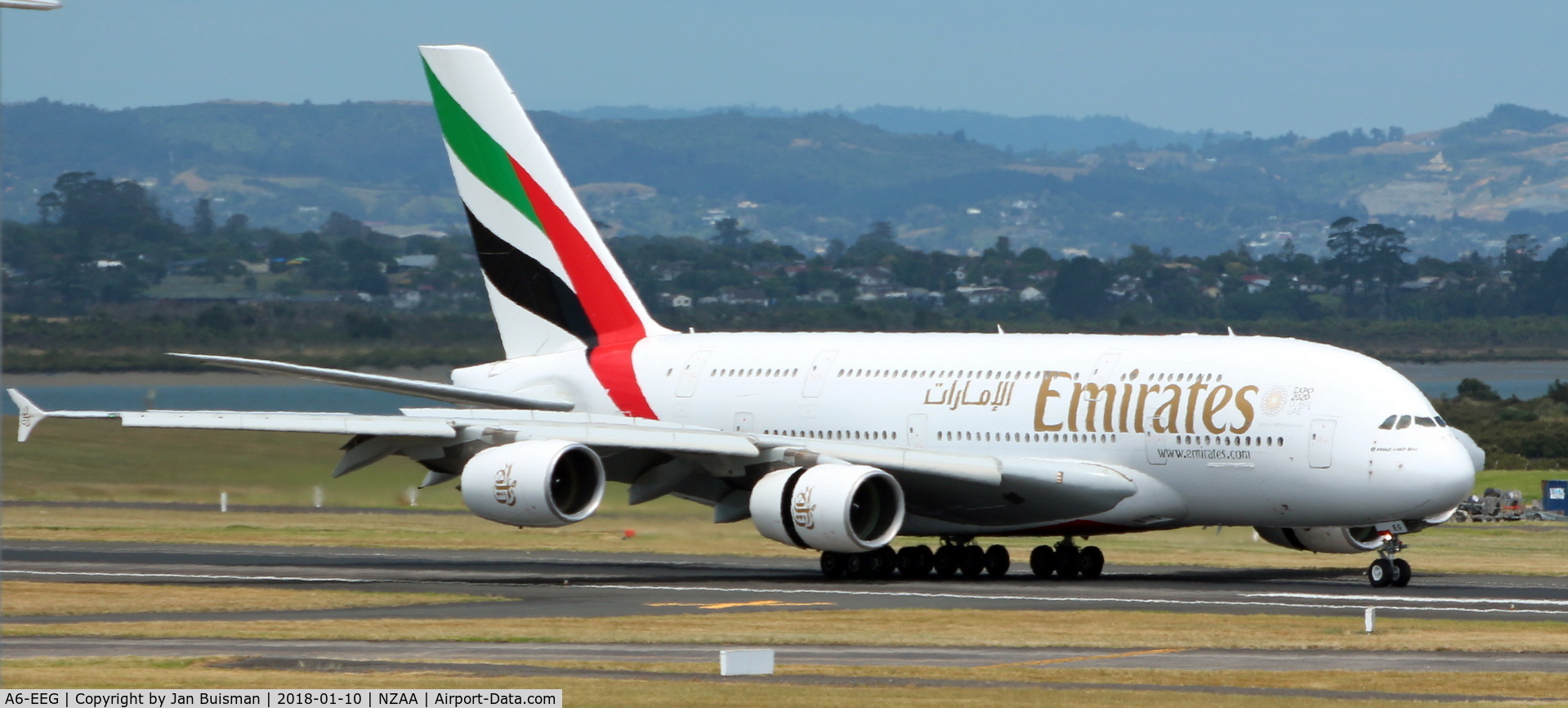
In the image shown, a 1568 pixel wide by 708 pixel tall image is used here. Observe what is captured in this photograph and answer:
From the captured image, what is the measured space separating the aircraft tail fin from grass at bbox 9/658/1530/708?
21.2 m

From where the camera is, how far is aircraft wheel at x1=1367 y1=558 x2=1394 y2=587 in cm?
3372

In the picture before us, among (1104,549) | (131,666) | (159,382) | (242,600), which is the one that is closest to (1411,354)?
(159,382)

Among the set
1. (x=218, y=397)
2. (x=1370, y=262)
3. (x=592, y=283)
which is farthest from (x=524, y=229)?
(x=1370, y=262)

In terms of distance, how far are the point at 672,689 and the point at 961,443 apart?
16.4m

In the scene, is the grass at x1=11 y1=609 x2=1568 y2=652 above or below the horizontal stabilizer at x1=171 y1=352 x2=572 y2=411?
below

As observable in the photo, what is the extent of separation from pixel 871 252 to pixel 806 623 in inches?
6318

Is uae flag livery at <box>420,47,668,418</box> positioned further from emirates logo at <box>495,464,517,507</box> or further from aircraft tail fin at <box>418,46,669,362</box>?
emirates logo at <box>495,464,517,507</box>

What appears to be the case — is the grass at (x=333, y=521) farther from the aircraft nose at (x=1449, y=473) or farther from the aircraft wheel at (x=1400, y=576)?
the aircraft nose at (x=1449, y=473)

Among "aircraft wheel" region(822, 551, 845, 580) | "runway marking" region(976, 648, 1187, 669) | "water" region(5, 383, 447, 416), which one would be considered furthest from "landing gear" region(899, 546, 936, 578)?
"water" region(5, 383, 447, 416)

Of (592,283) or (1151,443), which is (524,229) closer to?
(592,283)

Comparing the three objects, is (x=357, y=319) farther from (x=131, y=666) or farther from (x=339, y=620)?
(x=131, y=666)

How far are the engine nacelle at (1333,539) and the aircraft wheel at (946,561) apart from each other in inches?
197

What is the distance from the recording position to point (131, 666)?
73.4 ft

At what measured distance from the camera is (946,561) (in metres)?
37.1
